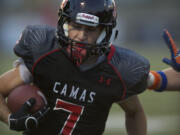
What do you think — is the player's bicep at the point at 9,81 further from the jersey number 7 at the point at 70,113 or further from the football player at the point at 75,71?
the jersey number 7 at the point at 70,113

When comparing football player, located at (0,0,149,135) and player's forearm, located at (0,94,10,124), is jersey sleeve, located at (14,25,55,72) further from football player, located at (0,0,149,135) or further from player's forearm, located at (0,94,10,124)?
player's forearm, located at (0,94,10,124)

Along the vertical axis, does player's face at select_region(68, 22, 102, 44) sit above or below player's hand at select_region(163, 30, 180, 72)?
above

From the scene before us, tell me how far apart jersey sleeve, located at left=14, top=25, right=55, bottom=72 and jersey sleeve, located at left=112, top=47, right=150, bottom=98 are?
1.51 ft

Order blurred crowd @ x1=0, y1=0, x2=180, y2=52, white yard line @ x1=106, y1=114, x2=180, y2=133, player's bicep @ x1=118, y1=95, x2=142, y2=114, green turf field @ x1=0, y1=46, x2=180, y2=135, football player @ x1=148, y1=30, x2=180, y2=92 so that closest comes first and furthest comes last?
player's bicep @ x1=118, y1=95, x2=142, y2=114 → football player @ x1=148, y1=30, x2=180, y2=92 → green turf field @ x1=0, y1=46, x2=180, y2=135 → white yard line @ x1=106, y1=114, x2=180, y2=133 → blurred crowd @ x1=0, y1=0, x2=180, y2=52

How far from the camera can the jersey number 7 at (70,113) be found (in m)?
2.56

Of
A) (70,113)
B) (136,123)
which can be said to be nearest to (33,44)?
(70,113)

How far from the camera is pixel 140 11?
21.5m

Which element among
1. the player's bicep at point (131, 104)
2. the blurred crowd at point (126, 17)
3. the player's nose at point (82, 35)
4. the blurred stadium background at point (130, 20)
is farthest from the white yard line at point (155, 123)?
the blurred crowd at point (126, 17)

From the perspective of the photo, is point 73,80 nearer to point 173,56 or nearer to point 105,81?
point 105,81

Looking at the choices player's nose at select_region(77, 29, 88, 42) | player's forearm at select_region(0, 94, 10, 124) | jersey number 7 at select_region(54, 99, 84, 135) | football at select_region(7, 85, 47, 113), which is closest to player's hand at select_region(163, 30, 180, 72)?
player's nose at select_region(77, 29, 88, 42)

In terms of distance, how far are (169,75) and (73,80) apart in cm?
84

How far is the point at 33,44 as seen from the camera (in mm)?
2527

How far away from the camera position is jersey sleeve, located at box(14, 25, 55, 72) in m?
2.52

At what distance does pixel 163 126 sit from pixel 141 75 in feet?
8.42
